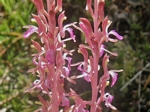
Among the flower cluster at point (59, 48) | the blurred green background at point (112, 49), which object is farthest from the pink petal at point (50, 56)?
the blurred green background at point (112, 49)

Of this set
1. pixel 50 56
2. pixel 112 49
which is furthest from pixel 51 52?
pixel 112 49

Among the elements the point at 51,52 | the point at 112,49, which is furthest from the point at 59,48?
the point at 112,49

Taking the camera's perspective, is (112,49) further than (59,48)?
Yes

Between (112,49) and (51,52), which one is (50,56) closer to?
(51,52)

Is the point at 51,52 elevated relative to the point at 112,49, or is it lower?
elevated

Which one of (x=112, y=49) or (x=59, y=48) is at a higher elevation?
(x=59, y=48)

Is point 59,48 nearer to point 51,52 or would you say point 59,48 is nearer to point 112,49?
point 51,52

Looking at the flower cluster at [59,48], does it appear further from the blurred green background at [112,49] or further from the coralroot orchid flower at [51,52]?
the blurred green background at [112,49]

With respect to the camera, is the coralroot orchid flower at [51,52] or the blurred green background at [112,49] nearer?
the coralroot orchid flower at [51,52]

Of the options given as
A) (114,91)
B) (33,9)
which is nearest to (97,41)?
(114,91)
